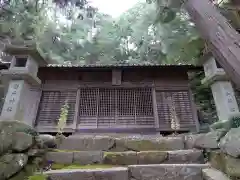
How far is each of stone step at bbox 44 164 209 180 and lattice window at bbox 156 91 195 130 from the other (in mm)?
5374

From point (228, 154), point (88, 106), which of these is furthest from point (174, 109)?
point (228, 154)

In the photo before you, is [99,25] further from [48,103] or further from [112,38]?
[48,103]

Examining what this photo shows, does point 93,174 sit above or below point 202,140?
below

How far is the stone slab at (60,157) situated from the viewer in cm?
450

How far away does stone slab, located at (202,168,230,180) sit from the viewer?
9.74ft

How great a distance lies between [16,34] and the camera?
1055 cm

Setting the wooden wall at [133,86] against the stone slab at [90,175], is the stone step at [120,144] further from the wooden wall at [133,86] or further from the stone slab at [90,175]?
the wooden wall at [133,86]

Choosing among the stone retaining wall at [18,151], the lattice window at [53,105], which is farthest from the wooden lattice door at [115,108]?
the stone retaining wall at [18,151]

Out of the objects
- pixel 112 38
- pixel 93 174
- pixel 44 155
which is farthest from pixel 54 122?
pixel 112 38

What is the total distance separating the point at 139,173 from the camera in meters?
3.69

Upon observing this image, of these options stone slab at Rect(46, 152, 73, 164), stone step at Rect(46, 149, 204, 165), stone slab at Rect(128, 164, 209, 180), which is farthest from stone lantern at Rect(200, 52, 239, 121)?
stone slab at Rect(46, 152, 73, 164)

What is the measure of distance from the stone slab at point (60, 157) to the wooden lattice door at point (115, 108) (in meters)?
4.39

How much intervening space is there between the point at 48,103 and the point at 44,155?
5.42 meters

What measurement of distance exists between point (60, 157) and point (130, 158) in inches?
59.0
